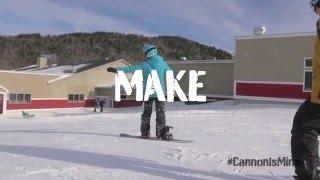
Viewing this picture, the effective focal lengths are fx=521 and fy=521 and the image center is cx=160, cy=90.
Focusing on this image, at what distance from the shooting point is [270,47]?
30203 mm

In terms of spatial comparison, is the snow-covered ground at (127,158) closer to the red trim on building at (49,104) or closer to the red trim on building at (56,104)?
the red trim on building at (56,104)

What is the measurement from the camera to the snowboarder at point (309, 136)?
411 centimetres

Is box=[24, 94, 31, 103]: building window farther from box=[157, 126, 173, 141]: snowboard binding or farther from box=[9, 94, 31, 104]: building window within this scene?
box=[157, 126, 173, 141]: snowboard binding

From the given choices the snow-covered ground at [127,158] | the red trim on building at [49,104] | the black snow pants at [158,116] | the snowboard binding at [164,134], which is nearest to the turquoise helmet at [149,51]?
the black snow pants at [158,116]

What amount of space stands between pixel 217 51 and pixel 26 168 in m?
109

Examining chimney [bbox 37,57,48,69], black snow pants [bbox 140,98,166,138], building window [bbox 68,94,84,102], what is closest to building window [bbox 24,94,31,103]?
building window [bbox 68,94,84,102]

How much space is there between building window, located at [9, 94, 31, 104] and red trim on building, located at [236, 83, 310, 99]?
72.7 feet

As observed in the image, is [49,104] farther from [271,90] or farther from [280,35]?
[280,35]

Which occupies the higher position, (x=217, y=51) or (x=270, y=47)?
(x=217, y=51)

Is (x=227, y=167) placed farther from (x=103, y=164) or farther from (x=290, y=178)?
(x=103, y=164)

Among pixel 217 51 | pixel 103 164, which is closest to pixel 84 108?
pixel 103 164

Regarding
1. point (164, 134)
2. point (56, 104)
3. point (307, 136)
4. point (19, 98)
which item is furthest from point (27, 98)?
point (307, 136)

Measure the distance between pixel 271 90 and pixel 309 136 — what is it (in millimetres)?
26716

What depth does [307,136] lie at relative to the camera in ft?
13.6
